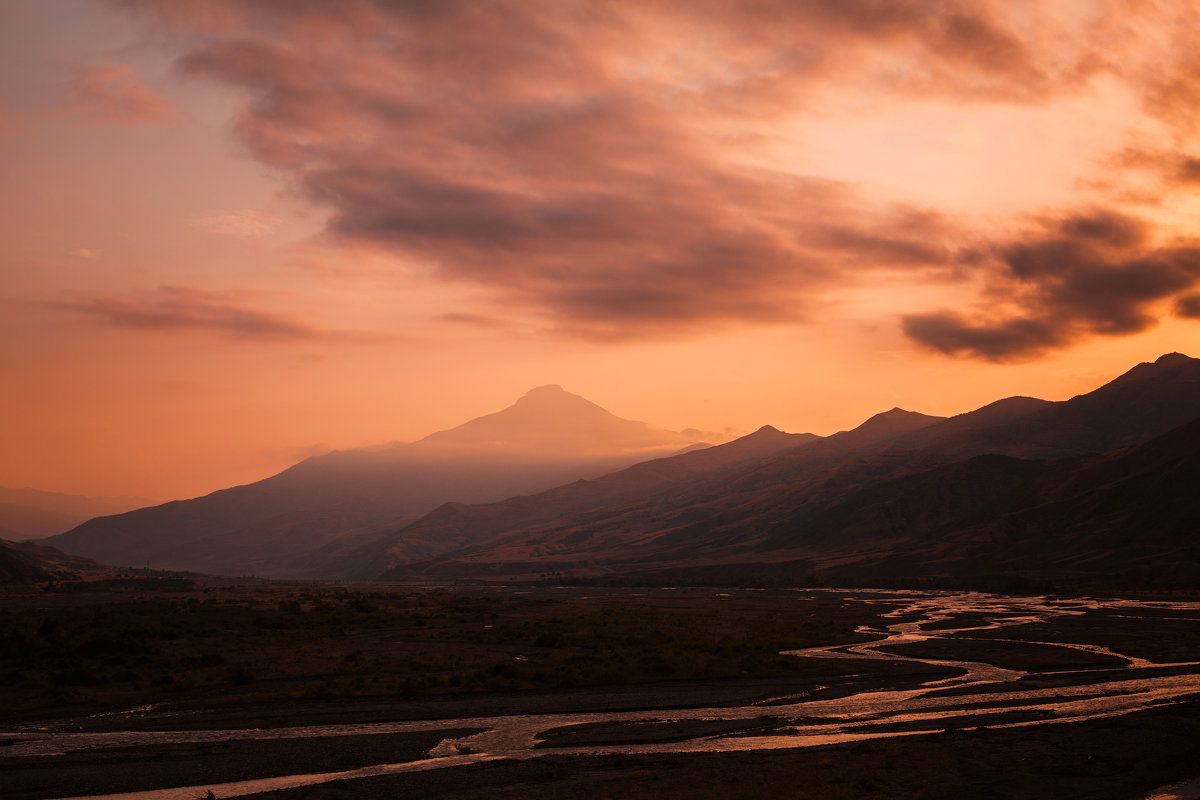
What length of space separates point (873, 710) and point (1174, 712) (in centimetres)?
1316

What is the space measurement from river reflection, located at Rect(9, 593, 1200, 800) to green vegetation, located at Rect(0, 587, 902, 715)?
895 centimetres

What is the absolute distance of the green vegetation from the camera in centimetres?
4962

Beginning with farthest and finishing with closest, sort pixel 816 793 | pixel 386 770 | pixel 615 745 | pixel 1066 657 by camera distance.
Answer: pixel 1066 657, pixel 615 745, pixel 386 770, pixel 816 793

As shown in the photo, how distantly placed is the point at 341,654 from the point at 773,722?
34.9 meters

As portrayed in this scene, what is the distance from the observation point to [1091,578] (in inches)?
6757

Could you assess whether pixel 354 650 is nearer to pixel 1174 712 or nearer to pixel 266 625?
pixel 266 625

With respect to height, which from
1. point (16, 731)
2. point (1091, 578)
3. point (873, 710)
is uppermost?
point (16, 731)

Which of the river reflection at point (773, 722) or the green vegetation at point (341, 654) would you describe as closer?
the river reflection at point (773, 722)

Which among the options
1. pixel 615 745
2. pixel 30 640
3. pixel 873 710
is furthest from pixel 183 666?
pixel 873 710

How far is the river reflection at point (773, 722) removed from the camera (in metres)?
35.4

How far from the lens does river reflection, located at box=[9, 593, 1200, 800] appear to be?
116 feet

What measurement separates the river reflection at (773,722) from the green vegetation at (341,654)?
29.4 feet

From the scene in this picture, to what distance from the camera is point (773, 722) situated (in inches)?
1617

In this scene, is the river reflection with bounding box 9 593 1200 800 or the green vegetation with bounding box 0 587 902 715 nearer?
the river reflection with bounding box 9 593 1200 800
